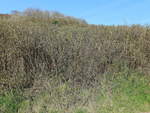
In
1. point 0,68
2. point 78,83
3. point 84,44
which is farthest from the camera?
point 84,44

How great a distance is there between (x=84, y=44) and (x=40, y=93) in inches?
78.3

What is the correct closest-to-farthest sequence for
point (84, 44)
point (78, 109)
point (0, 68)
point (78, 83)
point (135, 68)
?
point (78, 109) → point (0, 68) → point (78, 83) → point (84, 44) → point (135, 68)

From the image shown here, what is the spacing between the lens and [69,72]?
550 centimetres

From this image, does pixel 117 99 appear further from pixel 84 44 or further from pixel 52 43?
pixel 52 43

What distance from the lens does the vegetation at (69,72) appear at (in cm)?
463

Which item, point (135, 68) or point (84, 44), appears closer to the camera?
point (84, 44)

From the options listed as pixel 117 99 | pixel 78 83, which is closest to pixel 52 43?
pixel 78 83

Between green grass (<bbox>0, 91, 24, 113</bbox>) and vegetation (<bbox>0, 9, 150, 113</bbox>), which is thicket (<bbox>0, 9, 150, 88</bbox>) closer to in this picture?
vegetation (<bbox>0, 9, 150, 113</bbox>)

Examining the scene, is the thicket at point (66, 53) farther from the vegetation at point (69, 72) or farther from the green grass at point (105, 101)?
the green grass at point (105, 101)

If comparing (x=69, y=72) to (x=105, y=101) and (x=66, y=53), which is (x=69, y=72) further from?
(x=105, y=101)

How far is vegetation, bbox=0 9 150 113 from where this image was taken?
182 inches

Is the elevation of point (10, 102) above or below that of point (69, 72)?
below

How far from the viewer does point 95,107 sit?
4.57 meters

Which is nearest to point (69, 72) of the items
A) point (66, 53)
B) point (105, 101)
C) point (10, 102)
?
point (66, 53)
